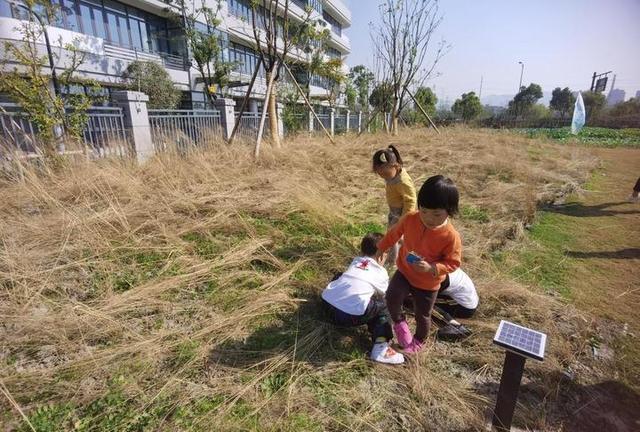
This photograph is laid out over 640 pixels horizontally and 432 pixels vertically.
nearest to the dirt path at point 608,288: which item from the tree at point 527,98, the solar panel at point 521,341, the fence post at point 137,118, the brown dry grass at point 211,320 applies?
the brown dry grass at point 211,320

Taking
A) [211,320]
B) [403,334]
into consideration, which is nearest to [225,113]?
[211,320]

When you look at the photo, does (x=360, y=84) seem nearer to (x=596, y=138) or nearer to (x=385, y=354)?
(x=596, y=138)

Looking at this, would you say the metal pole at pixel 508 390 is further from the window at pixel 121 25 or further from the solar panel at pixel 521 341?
the window at pixel 121 25

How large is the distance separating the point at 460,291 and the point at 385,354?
0.71 metres

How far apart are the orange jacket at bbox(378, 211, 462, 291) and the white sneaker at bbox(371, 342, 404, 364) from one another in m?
0.40

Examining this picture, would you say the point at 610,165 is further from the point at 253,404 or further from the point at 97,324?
the point at 97,324

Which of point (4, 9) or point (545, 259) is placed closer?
point (545, 259)

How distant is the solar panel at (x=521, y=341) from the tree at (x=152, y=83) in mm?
16007

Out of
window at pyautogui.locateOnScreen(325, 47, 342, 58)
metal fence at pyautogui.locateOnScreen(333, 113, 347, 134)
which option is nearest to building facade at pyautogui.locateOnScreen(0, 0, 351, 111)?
metal fence at pyautogui.locateOnScreen(333, 113, 347, 134)

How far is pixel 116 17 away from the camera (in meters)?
16.1

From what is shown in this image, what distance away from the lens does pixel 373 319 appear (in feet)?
6.38

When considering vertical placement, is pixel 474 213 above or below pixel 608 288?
above

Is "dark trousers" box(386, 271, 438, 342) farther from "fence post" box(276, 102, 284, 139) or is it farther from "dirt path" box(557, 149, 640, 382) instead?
"fence post" box(276, 102, 284, 139)

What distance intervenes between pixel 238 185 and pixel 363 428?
12.2 feet
